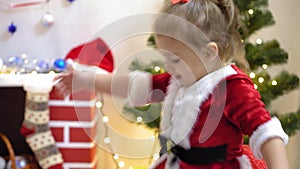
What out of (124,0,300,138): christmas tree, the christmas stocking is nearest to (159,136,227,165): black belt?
(124,0,300,138): christmas tree

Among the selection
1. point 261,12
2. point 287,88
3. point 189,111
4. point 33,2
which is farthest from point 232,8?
point 33,2

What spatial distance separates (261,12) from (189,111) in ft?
2.93

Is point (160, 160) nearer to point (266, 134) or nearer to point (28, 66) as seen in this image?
point (266, 134)

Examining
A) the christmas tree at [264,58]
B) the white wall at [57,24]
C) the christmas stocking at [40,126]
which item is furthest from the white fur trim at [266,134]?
the white wall at [57,24]

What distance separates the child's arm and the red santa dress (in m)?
0.02

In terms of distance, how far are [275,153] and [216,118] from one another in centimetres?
13

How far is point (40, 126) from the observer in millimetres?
1801

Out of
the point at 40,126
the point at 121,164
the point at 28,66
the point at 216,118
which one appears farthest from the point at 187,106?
the point at 28,66

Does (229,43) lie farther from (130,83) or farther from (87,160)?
(87,160)

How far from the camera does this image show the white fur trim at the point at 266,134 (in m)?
0.68

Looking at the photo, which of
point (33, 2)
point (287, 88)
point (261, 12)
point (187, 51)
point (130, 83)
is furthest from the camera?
point (33, 2)

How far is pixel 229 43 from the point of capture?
0.82 meters

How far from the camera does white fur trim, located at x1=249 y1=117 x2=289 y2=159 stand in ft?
2.23

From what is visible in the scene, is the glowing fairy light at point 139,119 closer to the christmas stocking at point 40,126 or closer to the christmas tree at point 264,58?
the christmas tree at point 264,58
